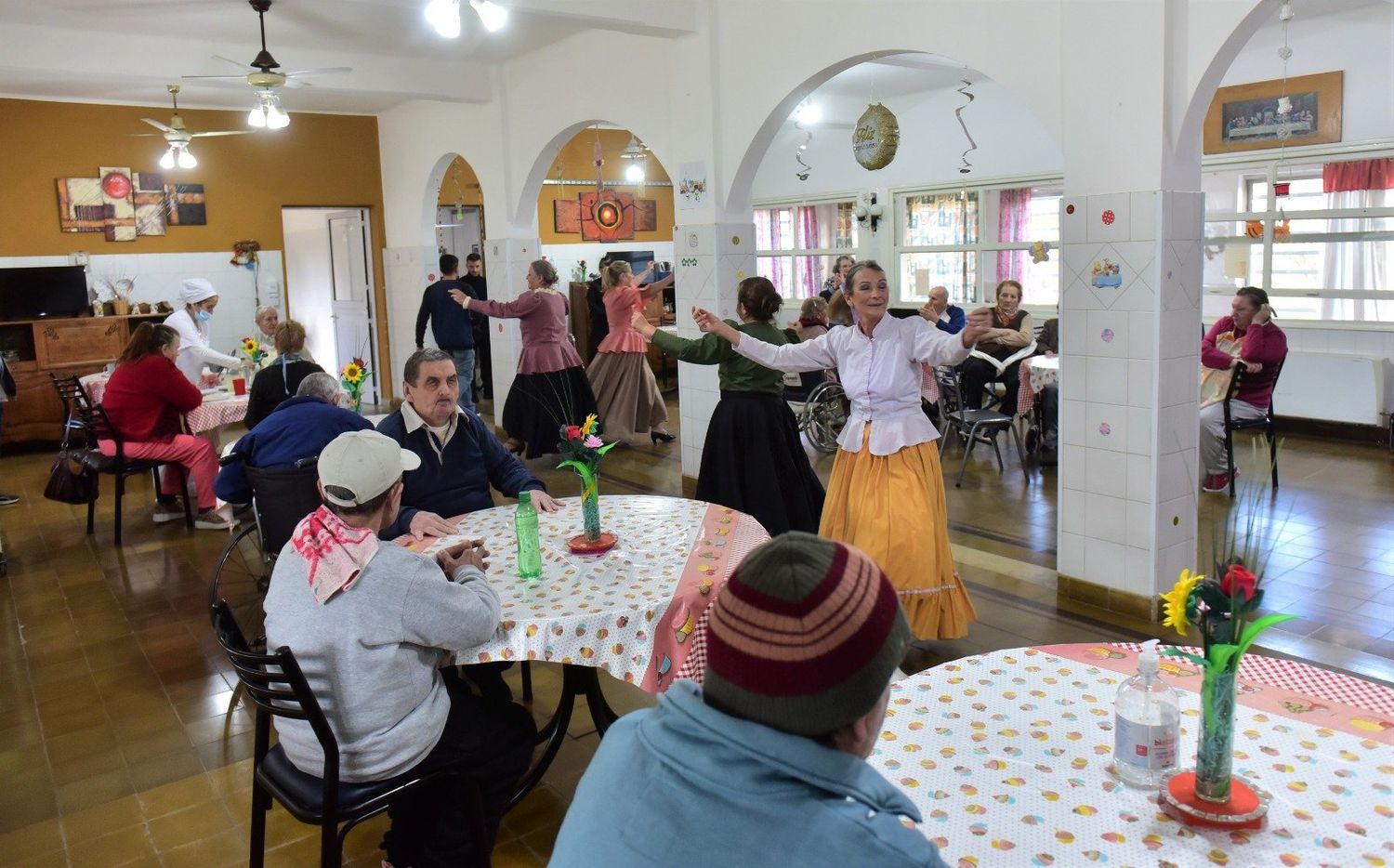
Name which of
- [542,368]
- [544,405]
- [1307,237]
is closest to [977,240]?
[1307,237]

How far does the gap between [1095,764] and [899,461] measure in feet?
7.63

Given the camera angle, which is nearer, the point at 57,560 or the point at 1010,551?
the point at 1010,551

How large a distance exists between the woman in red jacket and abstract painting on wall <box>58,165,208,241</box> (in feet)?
15.5

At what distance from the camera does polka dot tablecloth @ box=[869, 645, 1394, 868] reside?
146 centimetres

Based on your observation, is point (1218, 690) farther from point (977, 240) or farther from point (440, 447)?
point (977, 240)

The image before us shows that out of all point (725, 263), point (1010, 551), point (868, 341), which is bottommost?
point (1010, 551)

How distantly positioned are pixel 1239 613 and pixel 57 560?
20.8 ft

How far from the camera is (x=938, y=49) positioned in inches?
196

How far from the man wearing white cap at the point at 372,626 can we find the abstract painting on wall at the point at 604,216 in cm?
1051

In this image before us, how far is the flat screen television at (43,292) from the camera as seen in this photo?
9.34 metres

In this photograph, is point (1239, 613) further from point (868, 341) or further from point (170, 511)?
point (170, 511)

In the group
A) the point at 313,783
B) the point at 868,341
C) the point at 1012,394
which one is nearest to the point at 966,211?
the point at 1012,394

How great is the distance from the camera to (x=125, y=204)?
1010cm

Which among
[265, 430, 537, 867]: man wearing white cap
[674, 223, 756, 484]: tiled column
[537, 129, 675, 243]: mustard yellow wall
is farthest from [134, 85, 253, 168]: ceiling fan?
[265, 430, 537, 867]: man wearing white cap
